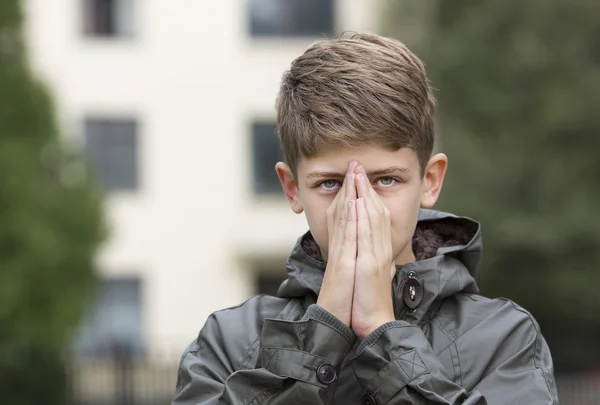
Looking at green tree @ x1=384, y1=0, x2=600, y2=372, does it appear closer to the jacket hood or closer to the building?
the building

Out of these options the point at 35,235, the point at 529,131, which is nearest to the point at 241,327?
the point at 35,235

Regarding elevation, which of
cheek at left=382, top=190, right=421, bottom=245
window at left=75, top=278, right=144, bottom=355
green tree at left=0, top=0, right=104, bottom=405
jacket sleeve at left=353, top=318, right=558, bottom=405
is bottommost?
window at left=75, top=278, right=144, bottom=355

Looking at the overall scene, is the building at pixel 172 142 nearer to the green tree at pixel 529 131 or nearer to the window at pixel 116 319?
the window at pixel 116 319

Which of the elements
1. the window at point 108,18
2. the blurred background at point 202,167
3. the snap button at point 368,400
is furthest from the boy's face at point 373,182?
the window at point 108,18

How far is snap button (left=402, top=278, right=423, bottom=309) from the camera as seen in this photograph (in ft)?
8.68

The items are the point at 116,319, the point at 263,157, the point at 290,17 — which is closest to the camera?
the point at 116,319

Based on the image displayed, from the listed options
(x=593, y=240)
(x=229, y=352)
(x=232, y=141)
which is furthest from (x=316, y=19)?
(x=229, y=352)

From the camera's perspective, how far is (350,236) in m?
2.59

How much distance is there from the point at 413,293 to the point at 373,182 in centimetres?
27

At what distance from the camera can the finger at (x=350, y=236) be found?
8.46ft

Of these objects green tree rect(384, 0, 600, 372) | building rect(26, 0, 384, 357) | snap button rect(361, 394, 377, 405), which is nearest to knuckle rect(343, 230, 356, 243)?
snap button rect(361, 394, 377, 405)

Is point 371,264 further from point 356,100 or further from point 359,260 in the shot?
point 356,100

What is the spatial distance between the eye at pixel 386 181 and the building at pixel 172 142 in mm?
20682

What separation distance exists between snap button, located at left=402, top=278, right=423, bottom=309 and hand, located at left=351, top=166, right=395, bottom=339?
0.06 metres
